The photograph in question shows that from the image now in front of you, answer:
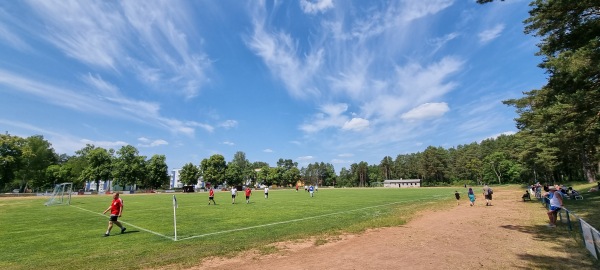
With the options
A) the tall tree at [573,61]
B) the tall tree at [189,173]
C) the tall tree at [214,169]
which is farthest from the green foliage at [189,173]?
the tall tree at [573,61]

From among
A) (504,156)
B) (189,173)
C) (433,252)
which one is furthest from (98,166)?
(504,156)

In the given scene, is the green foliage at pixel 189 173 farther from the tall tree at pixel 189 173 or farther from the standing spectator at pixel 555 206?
the standing spectator at pixel 555 206

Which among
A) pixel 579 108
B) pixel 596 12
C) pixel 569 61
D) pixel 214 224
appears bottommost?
pixel 214 224

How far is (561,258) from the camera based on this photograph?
321 inches

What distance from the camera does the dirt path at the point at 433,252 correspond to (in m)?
7.95

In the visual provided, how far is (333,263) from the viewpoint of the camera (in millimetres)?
8320

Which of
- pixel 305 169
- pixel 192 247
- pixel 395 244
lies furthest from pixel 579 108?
pixel 305 169

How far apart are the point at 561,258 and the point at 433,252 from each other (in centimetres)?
332

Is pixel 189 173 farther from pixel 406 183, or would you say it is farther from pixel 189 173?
pixel 406 183

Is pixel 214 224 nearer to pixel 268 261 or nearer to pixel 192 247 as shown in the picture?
pixel 192 247

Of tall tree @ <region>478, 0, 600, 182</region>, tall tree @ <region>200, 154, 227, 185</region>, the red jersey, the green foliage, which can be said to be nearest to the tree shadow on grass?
tall tree @ <region>478, 0, 600, 182</region>

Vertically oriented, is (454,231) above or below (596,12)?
below

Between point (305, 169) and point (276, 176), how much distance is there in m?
59.3

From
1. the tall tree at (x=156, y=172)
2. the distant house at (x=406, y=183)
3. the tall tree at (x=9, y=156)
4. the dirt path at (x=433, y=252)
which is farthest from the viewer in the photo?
the distant house at (x=406, y=183)
